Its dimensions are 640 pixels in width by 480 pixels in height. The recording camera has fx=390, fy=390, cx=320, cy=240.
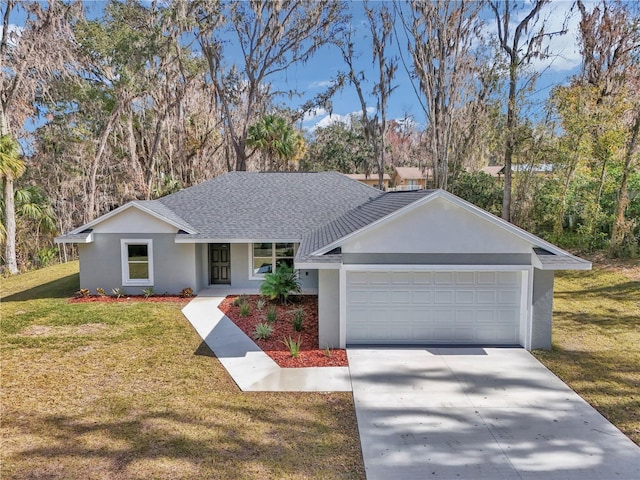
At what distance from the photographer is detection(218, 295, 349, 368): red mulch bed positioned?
8.37 m

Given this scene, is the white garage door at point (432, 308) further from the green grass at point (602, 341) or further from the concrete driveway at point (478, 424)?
the green grass at point (602, 341)

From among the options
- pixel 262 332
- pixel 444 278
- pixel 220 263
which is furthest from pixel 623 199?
pixel 220 263

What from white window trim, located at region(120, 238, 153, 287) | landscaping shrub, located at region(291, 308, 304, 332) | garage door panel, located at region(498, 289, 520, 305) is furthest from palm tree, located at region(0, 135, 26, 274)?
garage door panel, located at region(498, 289, 520, 305)

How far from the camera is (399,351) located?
8.90 metres

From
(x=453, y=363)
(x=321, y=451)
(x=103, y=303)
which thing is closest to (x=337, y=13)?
(x=103, y=303)

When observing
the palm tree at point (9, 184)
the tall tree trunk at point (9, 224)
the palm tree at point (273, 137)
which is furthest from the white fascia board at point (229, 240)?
the palm tree at point (273, 137)

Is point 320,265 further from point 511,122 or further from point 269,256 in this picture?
point 511,122

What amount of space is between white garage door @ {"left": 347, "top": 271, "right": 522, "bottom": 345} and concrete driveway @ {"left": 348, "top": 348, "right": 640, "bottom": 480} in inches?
31.8

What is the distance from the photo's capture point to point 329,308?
29.4ft

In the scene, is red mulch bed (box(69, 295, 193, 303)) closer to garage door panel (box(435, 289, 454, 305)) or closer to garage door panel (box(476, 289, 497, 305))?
garage door panel (box(435, 289, 454, 305))

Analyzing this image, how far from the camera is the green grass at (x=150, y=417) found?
5035 mm

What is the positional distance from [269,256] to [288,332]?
537 centimetres

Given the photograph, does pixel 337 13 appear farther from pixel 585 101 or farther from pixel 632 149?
pixel 632 149

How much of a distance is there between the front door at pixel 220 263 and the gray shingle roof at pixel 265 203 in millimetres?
1267
